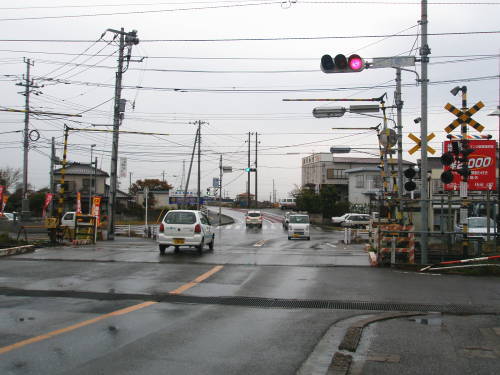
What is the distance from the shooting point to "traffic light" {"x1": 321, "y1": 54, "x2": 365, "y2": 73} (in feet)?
45.9

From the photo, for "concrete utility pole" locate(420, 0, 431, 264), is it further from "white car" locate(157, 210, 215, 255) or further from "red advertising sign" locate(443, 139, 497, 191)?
"red advertising sign" locate(443, 139, 497, 191)

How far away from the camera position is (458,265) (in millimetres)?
14320

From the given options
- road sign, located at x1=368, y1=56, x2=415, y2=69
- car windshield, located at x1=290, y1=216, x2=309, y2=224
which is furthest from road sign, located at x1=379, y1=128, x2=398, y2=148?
car windshield, located at x1=290, y1=216, x2=309, y2=224

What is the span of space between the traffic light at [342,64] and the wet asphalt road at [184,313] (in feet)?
18.3

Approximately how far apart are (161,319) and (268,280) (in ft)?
15.7

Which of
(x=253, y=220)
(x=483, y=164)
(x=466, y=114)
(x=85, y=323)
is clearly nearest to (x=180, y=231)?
(x=466, y=114)

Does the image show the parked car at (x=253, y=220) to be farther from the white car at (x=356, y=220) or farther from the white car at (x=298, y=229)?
the white car at (x=298, y=229)

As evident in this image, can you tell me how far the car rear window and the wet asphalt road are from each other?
2941mm

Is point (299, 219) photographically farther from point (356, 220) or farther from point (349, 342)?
point (349, 342)

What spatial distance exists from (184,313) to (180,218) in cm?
1066

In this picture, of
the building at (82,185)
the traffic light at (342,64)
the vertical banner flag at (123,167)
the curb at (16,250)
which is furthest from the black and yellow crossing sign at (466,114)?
the building at (82,185)

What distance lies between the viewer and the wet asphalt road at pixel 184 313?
5719 millimetres

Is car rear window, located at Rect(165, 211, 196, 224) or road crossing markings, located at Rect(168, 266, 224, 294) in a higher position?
car rear window, located at Rect(165, 211, 196, 224)

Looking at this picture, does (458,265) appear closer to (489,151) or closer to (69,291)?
(69,291)
